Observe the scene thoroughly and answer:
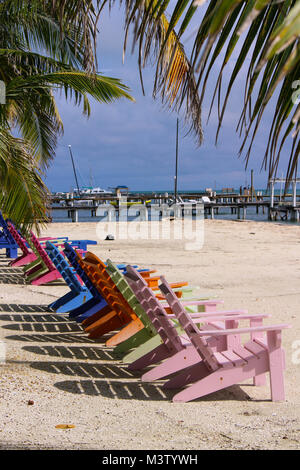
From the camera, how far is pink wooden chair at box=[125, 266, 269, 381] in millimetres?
4121

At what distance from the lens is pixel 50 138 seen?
433 inches

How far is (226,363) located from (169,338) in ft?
1.96

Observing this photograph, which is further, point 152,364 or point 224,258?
point 224,258

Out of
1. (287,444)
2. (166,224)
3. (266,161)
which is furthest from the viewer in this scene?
(166,224)

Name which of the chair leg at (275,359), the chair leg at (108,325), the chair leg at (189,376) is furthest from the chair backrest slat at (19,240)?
the chair leg at (275,359)

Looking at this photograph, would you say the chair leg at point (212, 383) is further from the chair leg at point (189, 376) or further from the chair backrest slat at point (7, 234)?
the chair backrest slat at point (7, 234)

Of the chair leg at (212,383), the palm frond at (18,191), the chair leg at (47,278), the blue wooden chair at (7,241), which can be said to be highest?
the palm frond at (18,191)

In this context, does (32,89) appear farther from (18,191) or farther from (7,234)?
(7,234)

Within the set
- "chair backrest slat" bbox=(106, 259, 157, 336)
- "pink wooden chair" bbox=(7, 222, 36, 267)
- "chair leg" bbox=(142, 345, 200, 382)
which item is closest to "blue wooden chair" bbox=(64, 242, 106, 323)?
"chair backrest slat" bbox=(106, 259, 157, 336)

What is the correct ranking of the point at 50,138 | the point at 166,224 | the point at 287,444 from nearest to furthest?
the point at 287,444 → the point at 50,138 → the point at 166,224

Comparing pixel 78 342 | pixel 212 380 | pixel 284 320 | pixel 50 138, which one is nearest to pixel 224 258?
pixel 50 138

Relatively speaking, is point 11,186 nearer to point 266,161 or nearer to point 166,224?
point 266,161

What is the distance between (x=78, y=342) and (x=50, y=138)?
21.0ft

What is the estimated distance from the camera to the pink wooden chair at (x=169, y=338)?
412cm
